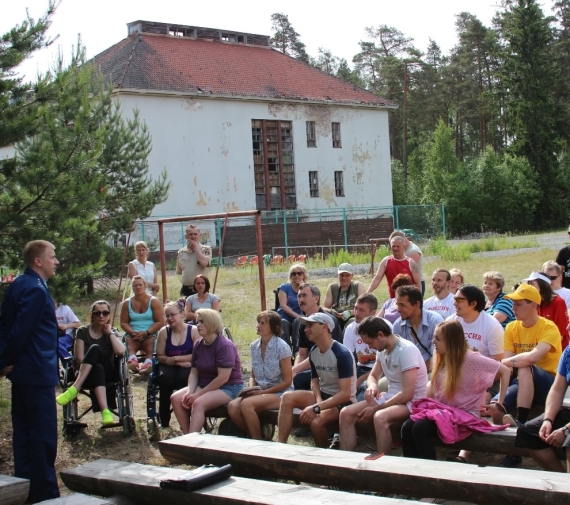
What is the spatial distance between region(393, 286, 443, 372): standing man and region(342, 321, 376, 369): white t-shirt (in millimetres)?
451

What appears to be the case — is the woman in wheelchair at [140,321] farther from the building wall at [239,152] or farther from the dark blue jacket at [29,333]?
the building wall at [239,152]

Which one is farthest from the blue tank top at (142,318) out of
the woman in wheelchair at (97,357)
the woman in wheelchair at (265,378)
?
the woman in wheelchair at (265,378)

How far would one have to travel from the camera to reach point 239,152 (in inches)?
1668

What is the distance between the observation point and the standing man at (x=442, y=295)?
864cm

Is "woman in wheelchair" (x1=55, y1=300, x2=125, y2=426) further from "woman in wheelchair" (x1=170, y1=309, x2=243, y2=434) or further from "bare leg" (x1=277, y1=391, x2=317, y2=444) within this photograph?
"bare leg" (x1=277, y1=391, x2=317, y2=444)

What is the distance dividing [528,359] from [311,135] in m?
40.0

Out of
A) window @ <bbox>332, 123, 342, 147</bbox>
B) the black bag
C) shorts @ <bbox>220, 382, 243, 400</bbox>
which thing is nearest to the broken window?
window @ <bbox>332, 123, 342, 147</bbox>

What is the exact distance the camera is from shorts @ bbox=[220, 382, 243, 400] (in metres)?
7.67

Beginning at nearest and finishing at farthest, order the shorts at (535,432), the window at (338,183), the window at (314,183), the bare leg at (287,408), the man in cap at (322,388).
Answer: the shorts at (535,432), the man in cap at (322,388), the bare leg at (287,408), the window at (314,183), the window at (338,183)

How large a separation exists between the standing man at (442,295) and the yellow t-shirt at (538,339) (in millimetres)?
1859

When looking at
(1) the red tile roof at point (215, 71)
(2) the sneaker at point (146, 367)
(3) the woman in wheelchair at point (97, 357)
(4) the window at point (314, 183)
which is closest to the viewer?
(3) the woman in wheelchair at point (97, 357)

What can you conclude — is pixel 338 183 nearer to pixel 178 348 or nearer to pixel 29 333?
pixel 178 348

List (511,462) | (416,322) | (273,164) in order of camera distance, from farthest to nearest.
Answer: (273,164) → (416,322) → (511,462)

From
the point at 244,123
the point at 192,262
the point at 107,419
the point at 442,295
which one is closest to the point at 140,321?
the point at 192,262
